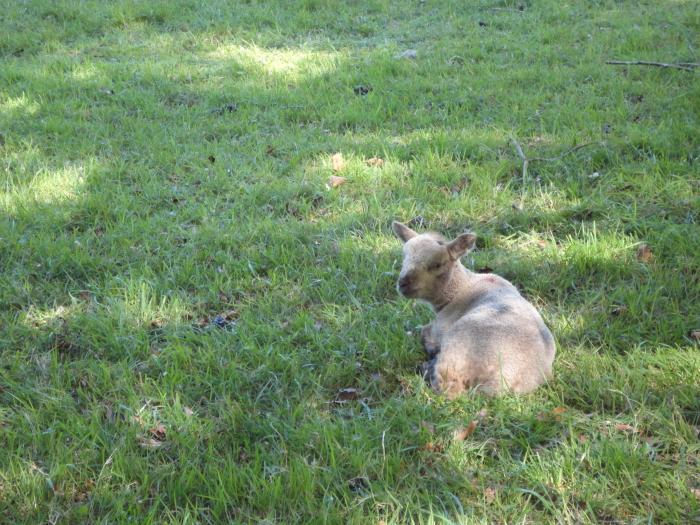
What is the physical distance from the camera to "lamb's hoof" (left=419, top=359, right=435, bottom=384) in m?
3.81

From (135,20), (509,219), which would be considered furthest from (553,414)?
(135,20)

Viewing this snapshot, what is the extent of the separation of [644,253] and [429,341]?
178 centimetres

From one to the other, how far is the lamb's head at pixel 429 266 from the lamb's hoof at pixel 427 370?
40cm

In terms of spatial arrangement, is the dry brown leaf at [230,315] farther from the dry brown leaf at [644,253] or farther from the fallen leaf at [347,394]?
the dry brown leaf at [644,253]

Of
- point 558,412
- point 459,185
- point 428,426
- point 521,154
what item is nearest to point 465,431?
point 428,426

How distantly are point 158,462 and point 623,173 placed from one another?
4.38 meters

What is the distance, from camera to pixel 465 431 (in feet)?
11.1

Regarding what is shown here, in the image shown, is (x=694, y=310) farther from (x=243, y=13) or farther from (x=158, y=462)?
(x=243, y=13)

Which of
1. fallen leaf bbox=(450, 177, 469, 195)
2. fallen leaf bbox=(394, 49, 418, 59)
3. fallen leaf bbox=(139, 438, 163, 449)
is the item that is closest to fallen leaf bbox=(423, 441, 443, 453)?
fallen leaf bbox=(139, 438, 163, 449)

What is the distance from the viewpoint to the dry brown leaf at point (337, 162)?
6461mm

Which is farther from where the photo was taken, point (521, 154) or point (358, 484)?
point (521, 154)

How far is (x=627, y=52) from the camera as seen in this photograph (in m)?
8.66

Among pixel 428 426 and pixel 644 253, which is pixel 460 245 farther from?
pixel 644 253

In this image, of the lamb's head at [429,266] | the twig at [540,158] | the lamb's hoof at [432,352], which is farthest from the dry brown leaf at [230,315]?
the twig at [540,158]
